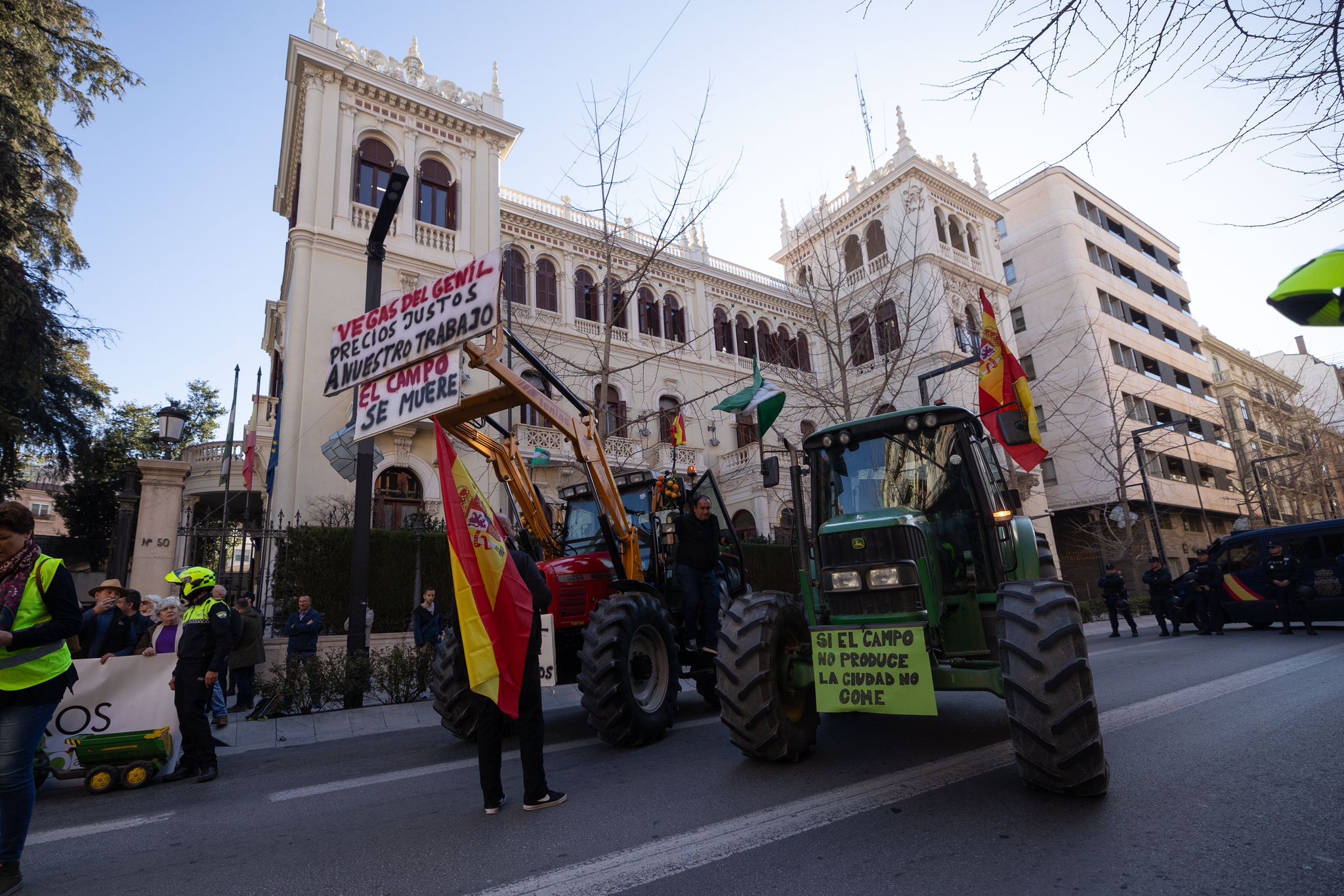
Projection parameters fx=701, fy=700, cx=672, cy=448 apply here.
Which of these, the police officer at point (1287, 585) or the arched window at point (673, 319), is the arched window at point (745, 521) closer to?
the arched window at point (673, 319)

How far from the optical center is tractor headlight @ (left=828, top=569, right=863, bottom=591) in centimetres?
478

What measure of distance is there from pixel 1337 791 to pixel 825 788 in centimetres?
279

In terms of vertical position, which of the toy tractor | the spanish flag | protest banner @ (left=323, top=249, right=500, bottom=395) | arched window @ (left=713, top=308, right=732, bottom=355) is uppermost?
arched window @ (left=713, top=308, right=732, bottom=355)

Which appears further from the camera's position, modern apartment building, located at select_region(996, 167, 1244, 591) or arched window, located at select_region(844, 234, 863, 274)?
modern apartment building, located at select_region(996, 167, 1244, 591)

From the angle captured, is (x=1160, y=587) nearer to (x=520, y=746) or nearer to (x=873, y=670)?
(x=873, y=670)

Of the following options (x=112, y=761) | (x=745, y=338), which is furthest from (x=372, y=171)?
(x=112, y=761)

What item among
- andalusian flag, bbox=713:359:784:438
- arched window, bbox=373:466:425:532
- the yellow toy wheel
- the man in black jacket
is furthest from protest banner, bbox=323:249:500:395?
arched window, bbox=373:466:425:532

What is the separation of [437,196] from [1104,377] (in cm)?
2782

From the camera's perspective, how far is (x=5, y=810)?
363 cm

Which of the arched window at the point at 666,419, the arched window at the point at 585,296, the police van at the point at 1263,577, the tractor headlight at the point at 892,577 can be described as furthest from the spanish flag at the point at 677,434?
the police van at the point at 1263,577

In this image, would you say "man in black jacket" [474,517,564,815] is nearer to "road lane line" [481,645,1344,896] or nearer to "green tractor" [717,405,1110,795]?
"road lane line" [481,645,1344,896]

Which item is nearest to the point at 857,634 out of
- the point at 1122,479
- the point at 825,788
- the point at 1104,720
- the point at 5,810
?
the point at 825,788

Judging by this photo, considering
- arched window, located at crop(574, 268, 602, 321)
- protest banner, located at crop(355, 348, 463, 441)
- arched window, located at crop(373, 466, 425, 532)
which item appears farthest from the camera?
arched window, located at crop(574, 268, 602, 321)

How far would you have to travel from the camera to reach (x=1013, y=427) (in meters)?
5.14
